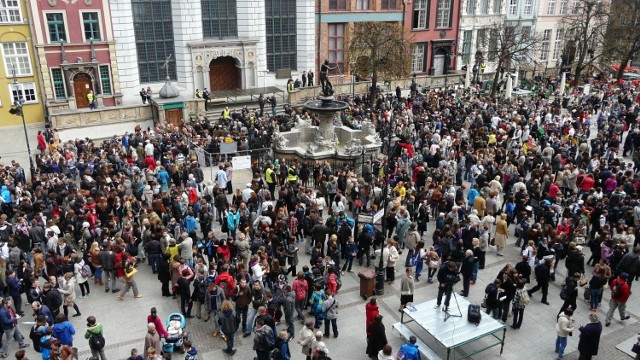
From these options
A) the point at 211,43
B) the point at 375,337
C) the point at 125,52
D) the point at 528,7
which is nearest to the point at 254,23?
the point at 211,43

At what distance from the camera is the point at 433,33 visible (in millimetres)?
47531

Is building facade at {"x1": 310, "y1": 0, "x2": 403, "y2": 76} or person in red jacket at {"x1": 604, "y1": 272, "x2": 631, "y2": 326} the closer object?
person in red jacket at {"x1": 604, "y1": 272, "x2": 631, "y2": 326}

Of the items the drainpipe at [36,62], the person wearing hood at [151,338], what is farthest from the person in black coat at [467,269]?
the drainpipe at [36,62]

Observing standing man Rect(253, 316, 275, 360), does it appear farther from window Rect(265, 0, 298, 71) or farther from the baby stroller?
window Rect(265, 0, 298, 71)

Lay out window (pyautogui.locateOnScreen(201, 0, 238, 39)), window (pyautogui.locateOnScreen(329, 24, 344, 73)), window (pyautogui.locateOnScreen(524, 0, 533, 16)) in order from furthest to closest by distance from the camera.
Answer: window (pyautogui.locateOnScreen(524, 0, 533, 16)) < window (pyautogui.locateOnScreen(329, 24, 344, 73)) < window (pyautogui.locateOnScreen(201, 0, 238, 39))

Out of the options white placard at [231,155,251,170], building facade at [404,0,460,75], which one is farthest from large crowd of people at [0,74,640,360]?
building facade at [404,0,460,75]

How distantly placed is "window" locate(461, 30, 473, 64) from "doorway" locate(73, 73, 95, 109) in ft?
105

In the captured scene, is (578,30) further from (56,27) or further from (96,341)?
(96,341)

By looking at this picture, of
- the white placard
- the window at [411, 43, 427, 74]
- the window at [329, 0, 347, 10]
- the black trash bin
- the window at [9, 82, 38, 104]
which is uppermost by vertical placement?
the window at [329, 0, 347, 10]

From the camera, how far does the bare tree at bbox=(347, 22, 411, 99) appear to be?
123ft

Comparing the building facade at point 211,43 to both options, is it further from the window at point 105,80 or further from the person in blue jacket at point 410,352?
the person in blue jacket at point 410,352

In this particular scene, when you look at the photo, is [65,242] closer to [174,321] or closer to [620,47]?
[174,321]

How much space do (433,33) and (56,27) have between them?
2982cm

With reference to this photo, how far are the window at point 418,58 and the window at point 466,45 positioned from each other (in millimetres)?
4264
